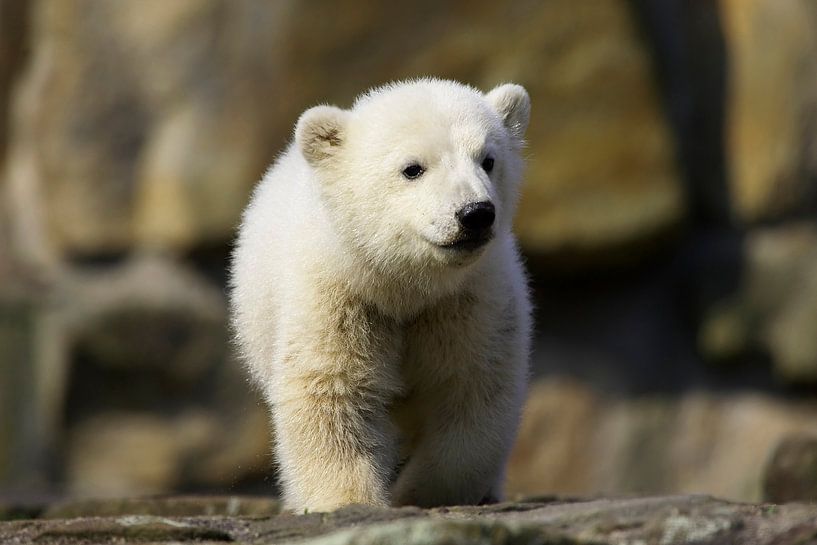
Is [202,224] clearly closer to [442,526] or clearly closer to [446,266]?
[446,266]

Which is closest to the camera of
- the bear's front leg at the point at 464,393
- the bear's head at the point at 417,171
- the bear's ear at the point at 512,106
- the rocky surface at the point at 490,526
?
the rocky surface at the point at 490,526

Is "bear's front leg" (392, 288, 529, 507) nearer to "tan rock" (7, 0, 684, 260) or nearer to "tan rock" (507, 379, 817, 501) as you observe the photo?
"tan rock" (507, 379, 817, 501)

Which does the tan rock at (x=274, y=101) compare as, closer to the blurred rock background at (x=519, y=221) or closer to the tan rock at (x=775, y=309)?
the blurred rock background at (x=519, y=221)

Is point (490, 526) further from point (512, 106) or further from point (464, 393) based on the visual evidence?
point (512, 106)

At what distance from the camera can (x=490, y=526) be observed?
3164 mm

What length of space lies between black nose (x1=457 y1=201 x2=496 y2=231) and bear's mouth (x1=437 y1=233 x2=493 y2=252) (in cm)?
5

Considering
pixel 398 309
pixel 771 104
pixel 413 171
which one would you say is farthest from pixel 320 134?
pixel 771 104

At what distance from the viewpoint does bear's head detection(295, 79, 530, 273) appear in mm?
4637

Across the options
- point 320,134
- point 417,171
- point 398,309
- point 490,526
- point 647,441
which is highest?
point 320,134

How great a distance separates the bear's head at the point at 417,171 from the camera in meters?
4.64

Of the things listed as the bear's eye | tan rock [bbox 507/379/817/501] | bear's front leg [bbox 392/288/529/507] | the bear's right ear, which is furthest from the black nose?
tan rock [bbox 507/379/817/501]

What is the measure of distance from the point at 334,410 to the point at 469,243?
2.52ft

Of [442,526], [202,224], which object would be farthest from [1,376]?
[442,526]

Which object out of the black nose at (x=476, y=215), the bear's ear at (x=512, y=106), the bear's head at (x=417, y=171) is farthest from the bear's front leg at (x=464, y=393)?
the bear's ear at (x=512, y=106)
